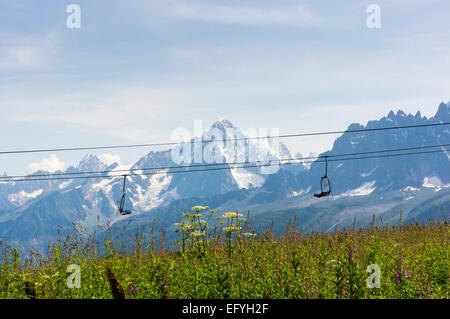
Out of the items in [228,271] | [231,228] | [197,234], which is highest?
[231,228]

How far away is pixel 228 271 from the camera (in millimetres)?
10891

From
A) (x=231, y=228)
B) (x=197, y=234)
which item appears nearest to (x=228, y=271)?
(x=231, y=228)

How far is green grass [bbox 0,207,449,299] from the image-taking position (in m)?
9.95

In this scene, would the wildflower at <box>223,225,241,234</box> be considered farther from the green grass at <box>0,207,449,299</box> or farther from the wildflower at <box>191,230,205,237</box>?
the wildflower at <box>191,230,205,237</box>

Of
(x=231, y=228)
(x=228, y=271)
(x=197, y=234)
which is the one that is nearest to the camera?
(x=228, y=271)

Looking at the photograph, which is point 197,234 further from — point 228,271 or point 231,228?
point 228,271

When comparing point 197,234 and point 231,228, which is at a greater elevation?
point 231,228

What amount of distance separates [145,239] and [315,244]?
5528 millimetres

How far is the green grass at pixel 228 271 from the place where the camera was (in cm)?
995

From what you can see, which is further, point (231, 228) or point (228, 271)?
point (231, 228)

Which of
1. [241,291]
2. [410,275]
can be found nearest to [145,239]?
[241,291]

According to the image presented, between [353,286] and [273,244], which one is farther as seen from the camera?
[273,244]
